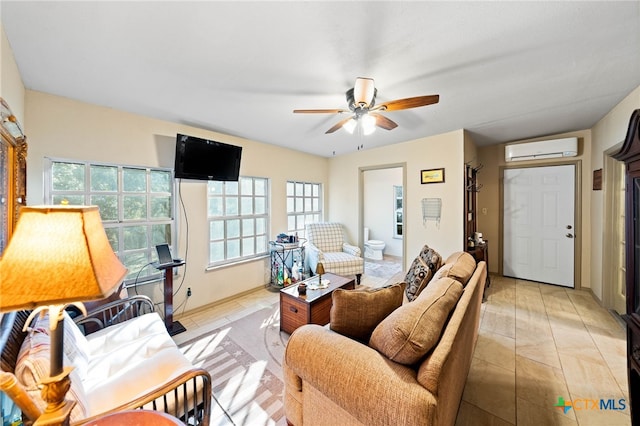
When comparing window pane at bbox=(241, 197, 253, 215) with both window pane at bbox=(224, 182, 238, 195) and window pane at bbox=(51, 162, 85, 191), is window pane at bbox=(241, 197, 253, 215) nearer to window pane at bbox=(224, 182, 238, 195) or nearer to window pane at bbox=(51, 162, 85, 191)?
window pane at bbox=(224, 182, 238, 195)

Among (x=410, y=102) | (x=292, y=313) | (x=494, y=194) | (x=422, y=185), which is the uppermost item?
(x=410, y=102)

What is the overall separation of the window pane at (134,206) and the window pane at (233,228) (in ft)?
3.51

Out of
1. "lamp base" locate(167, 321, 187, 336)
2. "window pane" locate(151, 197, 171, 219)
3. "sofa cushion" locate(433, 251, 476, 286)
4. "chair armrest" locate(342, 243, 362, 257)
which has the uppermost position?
"window pane" locate(151, 197, 171, 219)

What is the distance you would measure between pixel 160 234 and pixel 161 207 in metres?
0.33

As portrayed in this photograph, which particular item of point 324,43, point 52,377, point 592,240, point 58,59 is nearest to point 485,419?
point 52,377

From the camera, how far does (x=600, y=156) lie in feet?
10.1

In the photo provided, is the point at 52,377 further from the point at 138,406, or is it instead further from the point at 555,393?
the point at 555,393

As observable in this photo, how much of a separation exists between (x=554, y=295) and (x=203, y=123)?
214 inches

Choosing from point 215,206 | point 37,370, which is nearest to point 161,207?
point 215,206

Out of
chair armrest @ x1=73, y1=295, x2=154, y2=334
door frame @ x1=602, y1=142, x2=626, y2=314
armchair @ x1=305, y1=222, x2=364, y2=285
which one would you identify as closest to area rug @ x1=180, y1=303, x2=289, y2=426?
chair armrest @ x1=73, y1=295, x2=154, y2=334

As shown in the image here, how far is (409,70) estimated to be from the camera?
5.91 feet

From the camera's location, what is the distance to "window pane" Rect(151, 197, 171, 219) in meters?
2.77

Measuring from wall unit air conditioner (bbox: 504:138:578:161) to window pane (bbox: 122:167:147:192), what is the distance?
17.7ft

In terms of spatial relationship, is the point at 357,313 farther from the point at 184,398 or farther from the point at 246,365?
the point at 246,365
